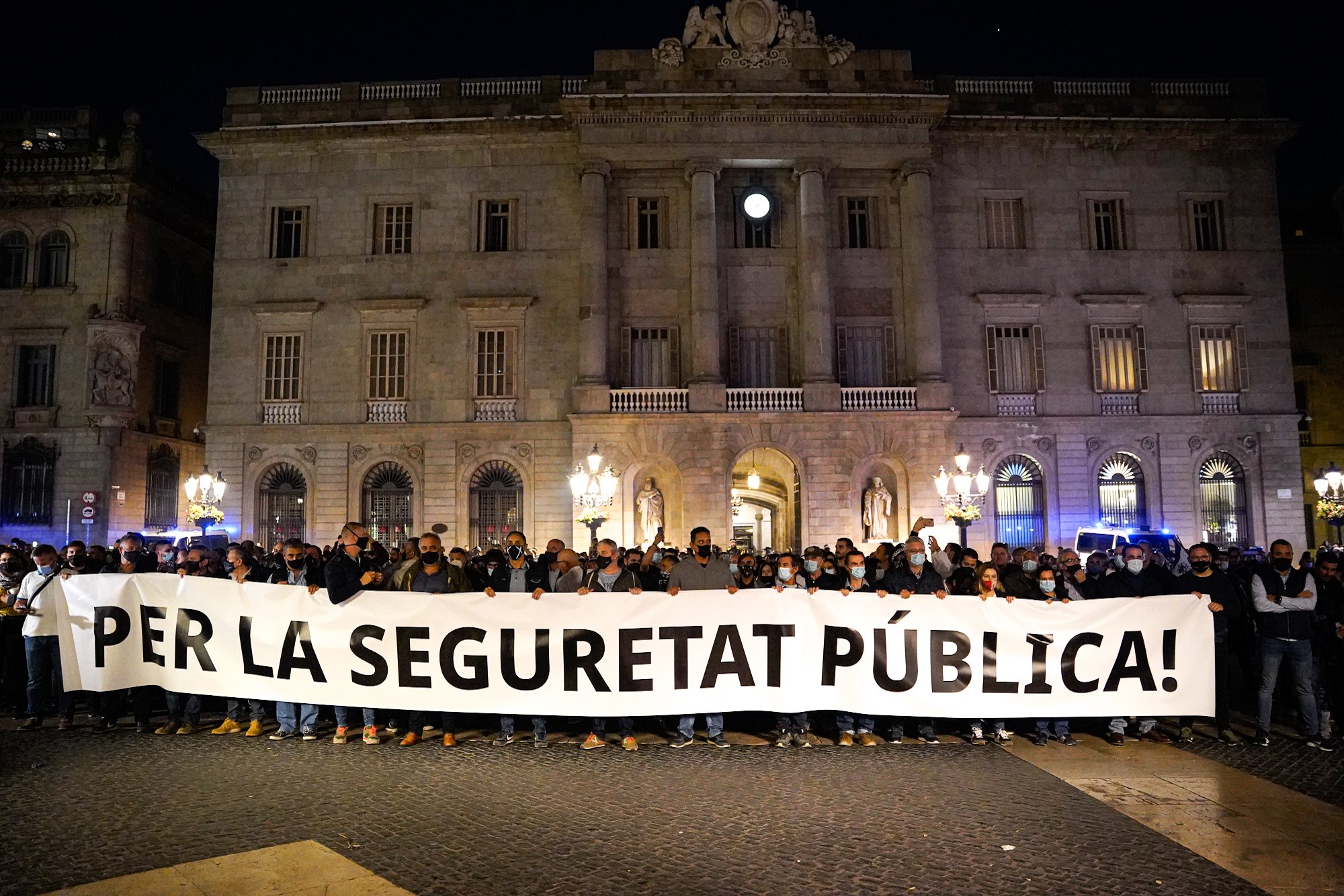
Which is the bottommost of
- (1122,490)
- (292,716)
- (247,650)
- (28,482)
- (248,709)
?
(248,709)

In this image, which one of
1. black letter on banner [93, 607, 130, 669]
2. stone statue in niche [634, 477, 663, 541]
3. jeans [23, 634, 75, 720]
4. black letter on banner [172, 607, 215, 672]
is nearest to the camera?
black letter on banner [172, 607, 215, 672]

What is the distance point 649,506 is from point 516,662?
18211 mm

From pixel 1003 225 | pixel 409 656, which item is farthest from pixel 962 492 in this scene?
pixel 409 656

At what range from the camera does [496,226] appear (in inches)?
1184

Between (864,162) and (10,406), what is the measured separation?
3254 centimetres

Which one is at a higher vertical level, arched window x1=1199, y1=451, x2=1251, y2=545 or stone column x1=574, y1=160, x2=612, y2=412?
stone column x1=574, y1=160, x2=612, y2=412

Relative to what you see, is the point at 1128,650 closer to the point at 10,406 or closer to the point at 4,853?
the point at 4,853

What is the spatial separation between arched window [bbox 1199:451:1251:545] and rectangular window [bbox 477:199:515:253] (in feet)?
84.3

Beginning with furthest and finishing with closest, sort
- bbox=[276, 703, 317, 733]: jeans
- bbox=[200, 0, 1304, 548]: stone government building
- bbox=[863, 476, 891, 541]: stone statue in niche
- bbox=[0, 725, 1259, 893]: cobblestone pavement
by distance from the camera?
bbox=[200, 0, 1304, 548]: stone government building → bbox=[863, 476, 891, 541]: stone statue in niche → bbox=[276, 703, 317, 733]: jeans → bbox=[0, 725, 1259, 893]: cobblestone pavement

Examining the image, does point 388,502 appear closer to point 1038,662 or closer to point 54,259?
point 54,259

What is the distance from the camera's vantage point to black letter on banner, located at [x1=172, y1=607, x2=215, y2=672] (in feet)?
31.8

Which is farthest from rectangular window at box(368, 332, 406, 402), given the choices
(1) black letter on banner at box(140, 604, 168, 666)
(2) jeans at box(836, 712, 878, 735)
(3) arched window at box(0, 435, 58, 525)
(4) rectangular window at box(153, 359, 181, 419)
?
(2) jeans at box(836, 712, 878, 735)

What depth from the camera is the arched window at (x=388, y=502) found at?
29219 millimetres

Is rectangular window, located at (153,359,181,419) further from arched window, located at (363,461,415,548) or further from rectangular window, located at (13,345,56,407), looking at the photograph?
arched window, located at (363,461,415,548)
